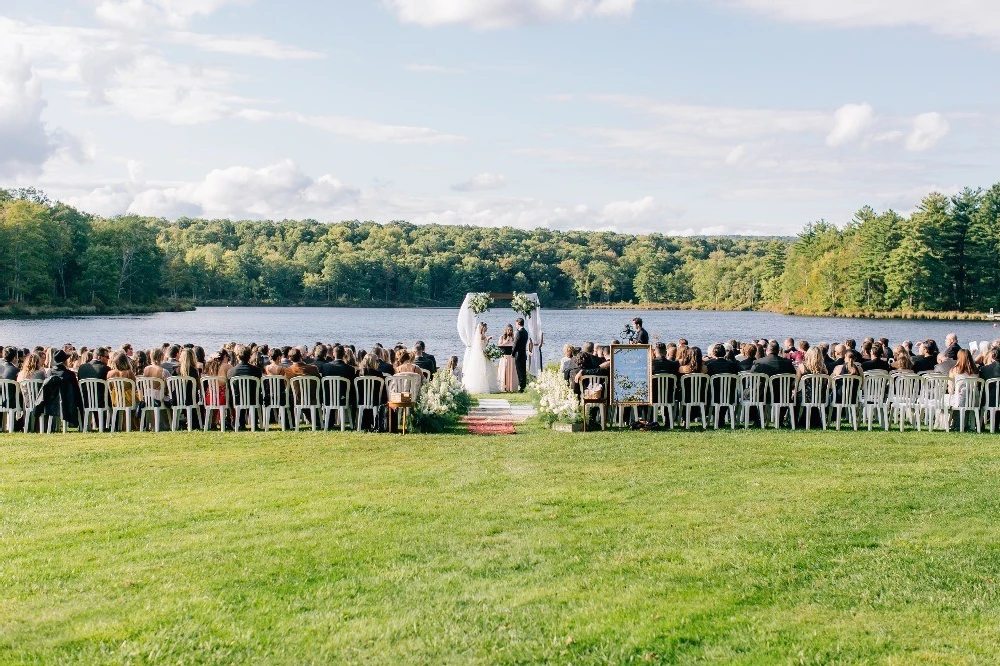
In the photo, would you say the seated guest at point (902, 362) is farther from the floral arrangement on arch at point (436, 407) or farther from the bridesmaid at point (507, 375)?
the bridesmaid at point (507, 375)

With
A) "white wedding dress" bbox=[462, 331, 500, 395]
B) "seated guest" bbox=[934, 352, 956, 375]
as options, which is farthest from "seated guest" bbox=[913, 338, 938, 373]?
"white wedding dress" bbox=[462, 331, 500, 395]

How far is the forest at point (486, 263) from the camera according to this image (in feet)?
294

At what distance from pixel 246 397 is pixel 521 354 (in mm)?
9179

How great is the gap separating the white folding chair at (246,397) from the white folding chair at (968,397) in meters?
9.77

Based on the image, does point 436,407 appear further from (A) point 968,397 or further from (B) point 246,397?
(A) point 968,397

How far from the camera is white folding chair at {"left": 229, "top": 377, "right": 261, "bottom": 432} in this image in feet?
46.3

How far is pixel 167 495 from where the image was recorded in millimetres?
9016

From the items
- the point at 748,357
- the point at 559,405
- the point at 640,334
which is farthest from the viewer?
the point at 640,334

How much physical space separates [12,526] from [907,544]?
21.8ft

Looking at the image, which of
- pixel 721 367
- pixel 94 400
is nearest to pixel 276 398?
pixel 94 400

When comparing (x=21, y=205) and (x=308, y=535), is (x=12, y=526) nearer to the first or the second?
(x=308, y=535)

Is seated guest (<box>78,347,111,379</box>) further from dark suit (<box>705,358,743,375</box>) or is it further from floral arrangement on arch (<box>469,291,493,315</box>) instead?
floral arrangement on arch (<box>469,291,493,315</box>)

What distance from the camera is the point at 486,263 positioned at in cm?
11925

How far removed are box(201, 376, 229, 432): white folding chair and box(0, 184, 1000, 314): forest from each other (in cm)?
8312
